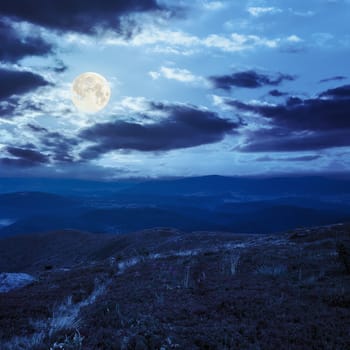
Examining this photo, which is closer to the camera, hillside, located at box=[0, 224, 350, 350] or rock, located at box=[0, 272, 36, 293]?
hillside, located at box=[0, 224, 350, 350]

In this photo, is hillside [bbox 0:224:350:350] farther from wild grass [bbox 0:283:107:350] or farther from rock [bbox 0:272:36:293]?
rock [bbox 0:272:36:293]

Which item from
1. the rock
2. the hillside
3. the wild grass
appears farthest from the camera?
the rock

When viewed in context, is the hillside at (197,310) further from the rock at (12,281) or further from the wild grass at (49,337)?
the rock at (12,281)

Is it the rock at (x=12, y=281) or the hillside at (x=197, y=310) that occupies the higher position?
the hillside at (x=197, y=310)

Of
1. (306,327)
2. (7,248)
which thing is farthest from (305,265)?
(7,248)

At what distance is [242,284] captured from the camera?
10.8 meters

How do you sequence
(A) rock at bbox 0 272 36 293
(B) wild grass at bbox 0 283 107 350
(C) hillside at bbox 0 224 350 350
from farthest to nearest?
1. (A) rock at bbox 0 272 36 293
2. (C) hillside at bbox 0 224 350 350
3. (B) wild grass at bbox 0 283 107 350

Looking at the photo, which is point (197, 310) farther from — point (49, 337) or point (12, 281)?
point (12, 281)

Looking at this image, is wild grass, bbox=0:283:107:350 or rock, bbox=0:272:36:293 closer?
wild grass, bbox=0:283:107:350

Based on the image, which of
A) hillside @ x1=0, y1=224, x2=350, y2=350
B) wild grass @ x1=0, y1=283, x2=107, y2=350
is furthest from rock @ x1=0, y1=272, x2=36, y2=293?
wild grass @ x1=0, y1=283, x2=107, y2=350

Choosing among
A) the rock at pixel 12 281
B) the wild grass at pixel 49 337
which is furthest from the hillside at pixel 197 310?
the rock at pixel 12 281

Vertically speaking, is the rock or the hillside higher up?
the hillside

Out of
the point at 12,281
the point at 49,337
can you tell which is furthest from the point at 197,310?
the point at 12,281

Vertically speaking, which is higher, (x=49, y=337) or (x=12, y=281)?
(x=49, y=337)
